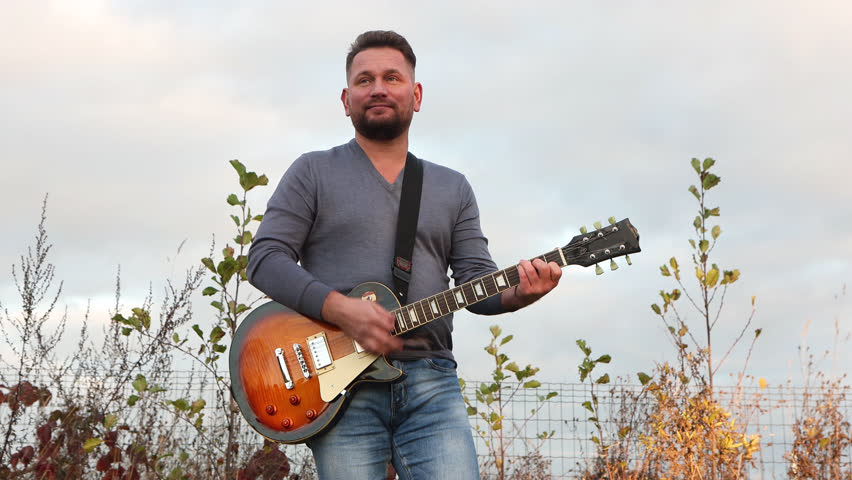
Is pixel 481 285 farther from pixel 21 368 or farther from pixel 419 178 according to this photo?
pixel 21 368

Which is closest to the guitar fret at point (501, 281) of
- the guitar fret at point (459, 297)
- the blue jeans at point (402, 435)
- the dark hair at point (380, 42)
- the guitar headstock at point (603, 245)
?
the guitar fret at point (459, 297)

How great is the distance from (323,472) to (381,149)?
1236 mm

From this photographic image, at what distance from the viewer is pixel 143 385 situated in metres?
4.30

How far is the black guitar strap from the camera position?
9.37 ft

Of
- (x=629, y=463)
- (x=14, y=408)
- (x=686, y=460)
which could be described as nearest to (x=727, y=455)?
(x=686, y=460)

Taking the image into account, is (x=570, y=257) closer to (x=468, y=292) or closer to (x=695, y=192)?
(x=468, y=292)

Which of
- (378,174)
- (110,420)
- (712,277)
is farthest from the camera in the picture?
(712,277)

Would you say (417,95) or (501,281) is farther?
(417,95)

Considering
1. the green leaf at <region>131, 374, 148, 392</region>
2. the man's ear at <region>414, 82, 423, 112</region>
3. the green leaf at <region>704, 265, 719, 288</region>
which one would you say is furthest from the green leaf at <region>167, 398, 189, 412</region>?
the green leaf at <region>704, 265, 719, 288</region>

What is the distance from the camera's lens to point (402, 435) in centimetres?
277

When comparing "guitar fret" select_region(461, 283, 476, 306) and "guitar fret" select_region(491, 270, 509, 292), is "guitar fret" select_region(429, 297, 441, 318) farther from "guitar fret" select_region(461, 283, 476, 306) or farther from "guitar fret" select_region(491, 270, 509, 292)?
"guitar fret" select_region(491, 270, 509, 292)

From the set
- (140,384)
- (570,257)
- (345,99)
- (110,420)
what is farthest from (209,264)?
(570,257)

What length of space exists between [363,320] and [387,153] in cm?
76

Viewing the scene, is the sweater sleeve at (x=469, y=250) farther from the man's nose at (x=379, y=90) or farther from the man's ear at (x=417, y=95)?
the man's nose at (x=379, y=90)
